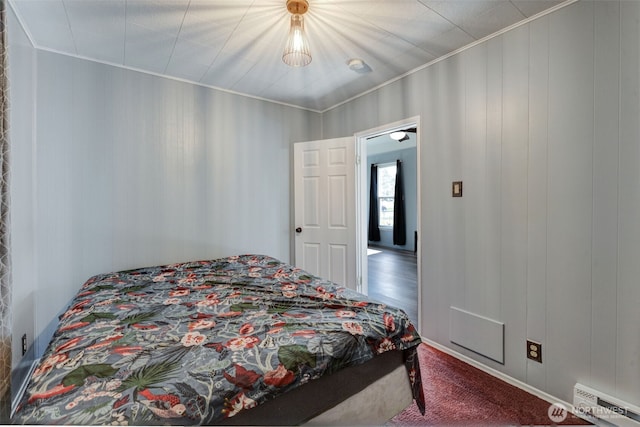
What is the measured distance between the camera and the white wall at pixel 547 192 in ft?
4.76

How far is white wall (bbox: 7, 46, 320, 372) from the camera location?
2.07m

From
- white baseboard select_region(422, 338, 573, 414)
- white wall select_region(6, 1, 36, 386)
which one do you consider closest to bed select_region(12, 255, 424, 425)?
white wall select_region(6, 1, 36, 386)

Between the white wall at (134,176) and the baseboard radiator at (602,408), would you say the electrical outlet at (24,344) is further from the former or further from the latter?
the baseboard radiator at (602,408)

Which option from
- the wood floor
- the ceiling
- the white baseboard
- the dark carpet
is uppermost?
the ceiling

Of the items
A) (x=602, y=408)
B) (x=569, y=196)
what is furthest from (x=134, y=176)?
(x=602, y=408)

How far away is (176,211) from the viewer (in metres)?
2.63

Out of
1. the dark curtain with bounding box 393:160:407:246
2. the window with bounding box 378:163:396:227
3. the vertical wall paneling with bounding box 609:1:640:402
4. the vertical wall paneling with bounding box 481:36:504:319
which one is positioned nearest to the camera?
the vertical wall paneling with bounding box 609:1:640:402

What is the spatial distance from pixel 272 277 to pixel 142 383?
1.23m

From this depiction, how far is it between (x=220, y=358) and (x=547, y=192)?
6.46 ft

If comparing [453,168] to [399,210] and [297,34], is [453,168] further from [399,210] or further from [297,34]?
[399,210]

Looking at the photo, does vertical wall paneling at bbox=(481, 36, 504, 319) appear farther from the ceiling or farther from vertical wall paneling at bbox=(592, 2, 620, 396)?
vertical wall paneling at bbox=(592, 2, 620, 396)

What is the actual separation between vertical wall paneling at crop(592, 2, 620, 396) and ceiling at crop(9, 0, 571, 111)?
1.22 ft

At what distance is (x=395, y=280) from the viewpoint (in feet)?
14.3

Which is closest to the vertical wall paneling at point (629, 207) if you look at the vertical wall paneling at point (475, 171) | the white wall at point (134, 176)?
the vertical wall paneling at point (475, 171)
